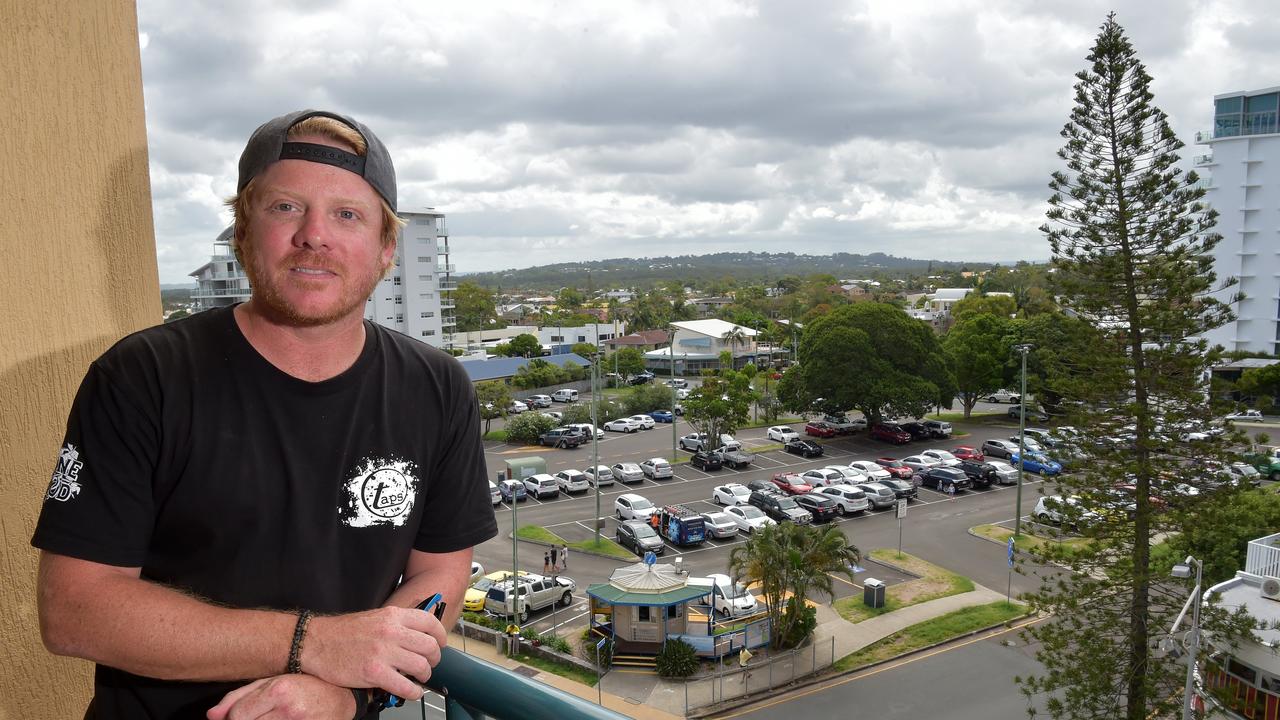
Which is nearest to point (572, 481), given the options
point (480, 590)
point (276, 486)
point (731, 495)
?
point (731, 495)

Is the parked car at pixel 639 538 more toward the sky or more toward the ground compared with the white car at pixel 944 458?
more toward the ground

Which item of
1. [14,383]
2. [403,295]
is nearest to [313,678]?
[14,383]

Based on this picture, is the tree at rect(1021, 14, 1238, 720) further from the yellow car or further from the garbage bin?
the yellow car

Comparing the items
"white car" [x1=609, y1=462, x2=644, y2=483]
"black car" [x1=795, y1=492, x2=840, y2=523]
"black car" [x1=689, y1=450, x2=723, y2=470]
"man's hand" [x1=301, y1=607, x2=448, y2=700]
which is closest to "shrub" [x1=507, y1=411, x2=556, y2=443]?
"white car" [x1=609, y1=462, x2=644, y2=483]

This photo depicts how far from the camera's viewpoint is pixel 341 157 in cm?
134

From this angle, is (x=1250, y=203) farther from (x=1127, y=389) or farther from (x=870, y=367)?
(x=1127, y=389)

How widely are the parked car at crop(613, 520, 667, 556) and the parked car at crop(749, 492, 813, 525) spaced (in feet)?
9.96

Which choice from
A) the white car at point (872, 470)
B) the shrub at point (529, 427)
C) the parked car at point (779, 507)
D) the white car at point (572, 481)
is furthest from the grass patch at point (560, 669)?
the shrub at point (529, 427)

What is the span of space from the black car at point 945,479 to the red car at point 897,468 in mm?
480

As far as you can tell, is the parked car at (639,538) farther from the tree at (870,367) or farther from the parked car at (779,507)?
the tree at (870,367)

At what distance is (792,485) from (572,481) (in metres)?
5.80

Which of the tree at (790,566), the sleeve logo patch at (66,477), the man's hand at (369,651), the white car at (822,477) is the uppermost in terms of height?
the sleeve logo patch at (66,477)

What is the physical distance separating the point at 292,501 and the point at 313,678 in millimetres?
267

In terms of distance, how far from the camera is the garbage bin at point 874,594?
548 inches
